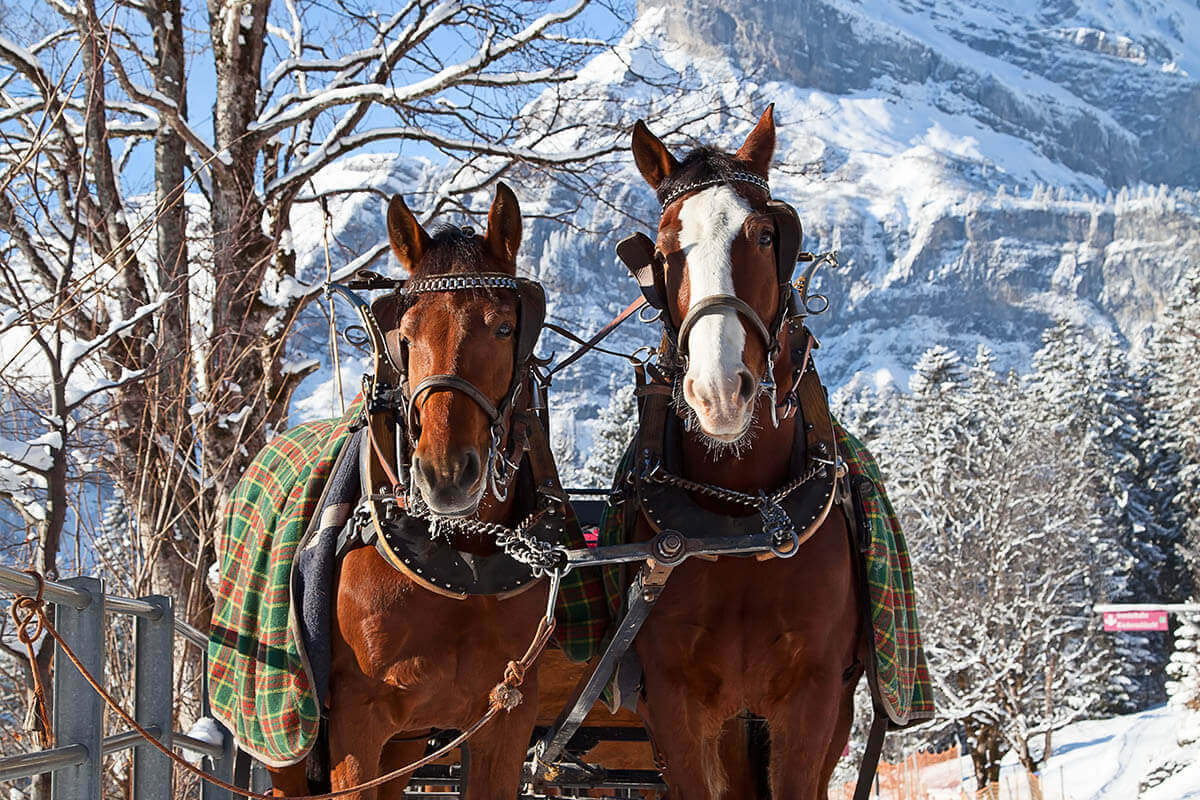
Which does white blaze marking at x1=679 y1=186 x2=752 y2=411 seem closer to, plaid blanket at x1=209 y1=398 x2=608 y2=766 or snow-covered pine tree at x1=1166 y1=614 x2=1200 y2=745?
plaid blanket at x1=209 y1=398 x2=608 y2=766

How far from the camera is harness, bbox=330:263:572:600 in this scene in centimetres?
346

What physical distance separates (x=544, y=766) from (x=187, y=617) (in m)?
3.37

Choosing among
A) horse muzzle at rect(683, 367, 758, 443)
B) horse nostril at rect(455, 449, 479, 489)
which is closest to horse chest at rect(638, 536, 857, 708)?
horse muzzle at rect(683, 367, 758, 443)

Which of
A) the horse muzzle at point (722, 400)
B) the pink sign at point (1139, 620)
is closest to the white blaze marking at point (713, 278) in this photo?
the horse muzzle at point (722, 400)

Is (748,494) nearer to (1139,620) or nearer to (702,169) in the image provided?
(702,169)

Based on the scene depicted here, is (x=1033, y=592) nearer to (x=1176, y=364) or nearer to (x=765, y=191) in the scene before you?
(x=1176, y=364)

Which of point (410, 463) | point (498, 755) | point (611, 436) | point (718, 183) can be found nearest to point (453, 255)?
point (410, 463)

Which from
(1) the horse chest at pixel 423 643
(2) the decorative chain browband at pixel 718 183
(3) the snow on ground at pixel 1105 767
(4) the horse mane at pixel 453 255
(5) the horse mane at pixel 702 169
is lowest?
(3) the snow on ground at pixel 1105 767

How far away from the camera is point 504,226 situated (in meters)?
3.72

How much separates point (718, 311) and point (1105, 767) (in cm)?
2559

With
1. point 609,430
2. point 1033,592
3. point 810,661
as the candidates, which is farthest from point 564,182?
point 609,430

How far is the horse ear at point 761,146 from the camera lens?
392cm

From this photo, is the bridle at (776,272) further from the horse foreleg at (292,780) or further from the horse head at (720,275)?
the horse foreleg at (292,780)

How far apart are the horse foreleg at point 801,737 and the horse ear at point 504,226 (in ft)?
5.21
